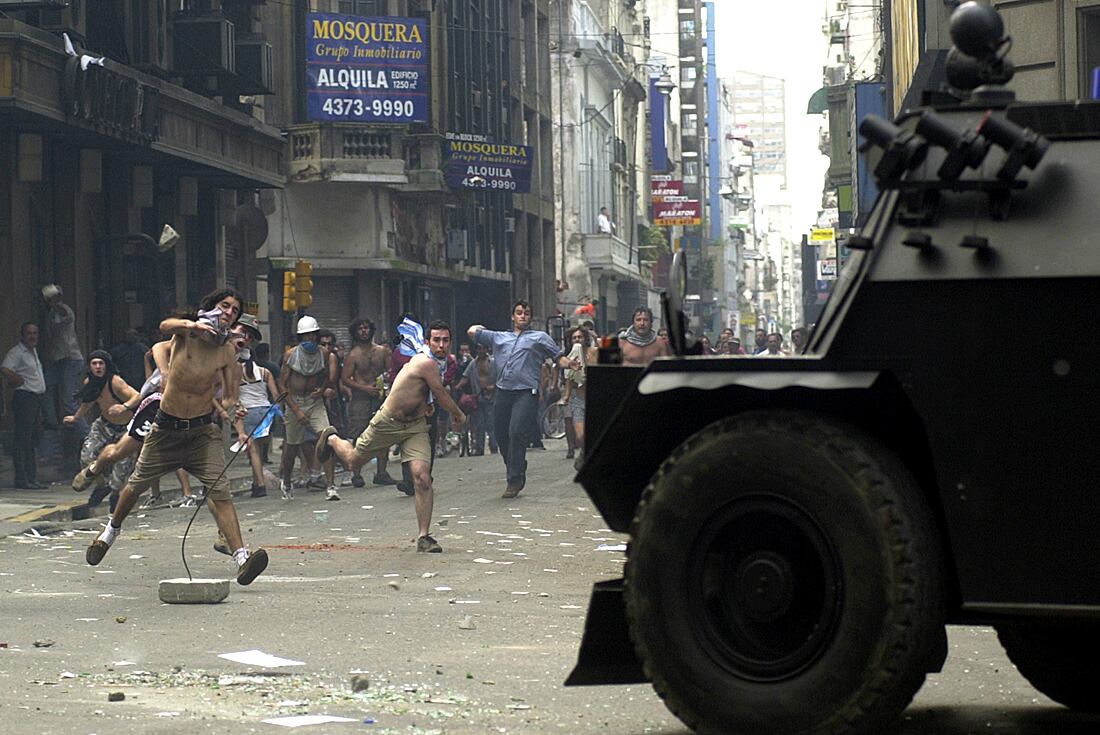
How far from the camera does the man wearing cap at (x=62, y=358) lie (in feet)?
71.5

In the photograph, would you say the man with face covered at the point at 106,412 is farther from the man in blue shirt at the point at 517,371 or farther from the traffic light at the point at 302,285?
the traffic light at the point at 302,285

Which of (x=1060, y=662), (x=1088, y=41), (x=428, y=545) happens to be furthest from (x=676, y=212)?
(x=1060, y=662)

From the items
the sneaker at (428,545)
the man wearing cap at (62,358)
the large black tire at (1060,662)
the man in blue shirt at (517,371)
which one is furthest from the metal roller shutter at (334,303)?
the large black tire at (1060,662)

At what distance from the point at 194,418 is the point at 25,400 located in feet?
29.2

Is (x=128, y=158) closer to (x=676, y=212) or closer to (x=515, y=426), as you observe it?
(x=515, y=426)

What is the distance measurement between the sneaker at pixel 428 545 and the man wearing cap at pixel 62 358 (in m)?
9.36

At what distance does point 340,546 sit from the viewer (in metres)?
13.9

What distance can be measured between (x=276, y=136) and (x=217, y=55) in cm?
253

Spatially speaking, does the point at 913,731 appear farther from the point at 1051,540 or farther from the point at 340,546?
the point at 340,546

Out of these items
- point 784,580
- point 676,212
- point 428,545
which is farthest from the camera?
Answer: point 676,212

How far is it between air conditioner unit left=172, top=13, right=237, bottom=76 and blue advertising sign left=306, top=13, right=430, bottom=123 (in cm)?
608

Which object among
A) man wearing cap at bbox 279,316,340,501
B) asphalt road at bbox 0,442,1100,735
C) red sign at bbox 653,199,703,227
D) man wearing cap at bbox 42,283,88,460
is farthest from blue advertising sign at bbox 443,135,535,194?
red sign at bbox 653,199,703,227

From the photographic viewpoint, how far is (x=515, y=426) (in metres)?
19.2

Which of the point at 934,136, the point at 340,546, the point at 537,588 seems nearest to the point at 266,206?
the point at 340,546
